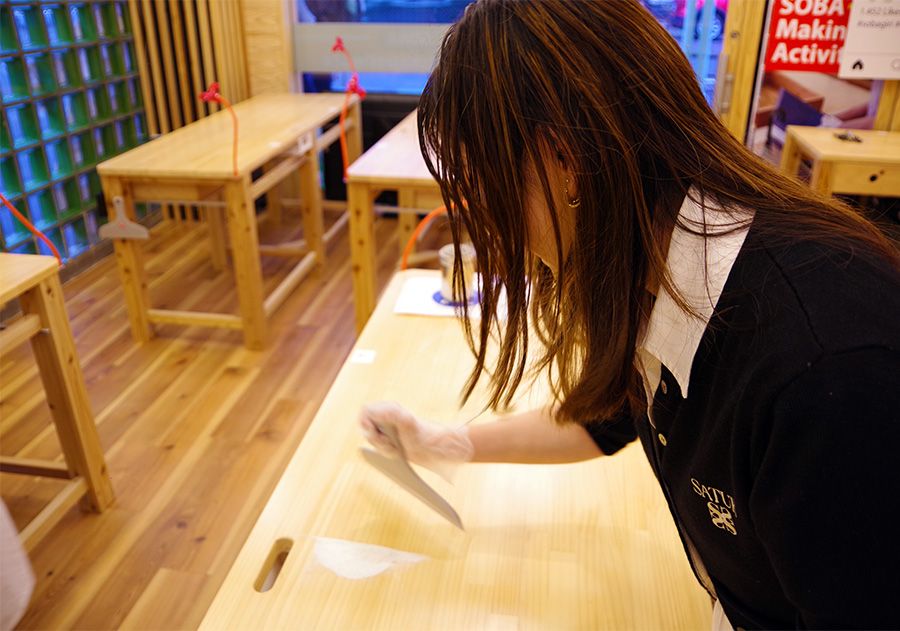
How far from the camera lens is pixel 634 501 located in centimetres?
101

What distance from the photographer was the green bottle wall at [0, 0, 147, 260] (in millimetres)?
3146

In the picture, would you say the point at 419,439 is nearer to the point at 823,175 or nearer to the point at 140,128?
the point at 823,175

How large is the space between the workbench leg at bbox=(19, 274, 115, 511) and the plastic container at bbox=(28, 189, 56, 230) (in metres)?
1.70

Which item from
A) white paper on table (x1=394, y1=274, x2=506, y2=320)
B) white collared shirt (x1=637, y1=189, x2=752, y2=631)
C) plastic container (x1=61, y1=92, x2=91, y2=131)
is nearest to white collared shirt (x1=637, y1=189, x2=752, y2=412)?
white collared shirt (x1=637, y1=189, x2=752, y2=631)

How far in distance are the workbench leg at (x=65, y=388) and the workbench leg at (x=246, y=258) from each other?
0.98 m

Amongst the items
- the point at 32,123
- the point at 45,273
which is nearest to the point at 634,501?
the point at 45,273

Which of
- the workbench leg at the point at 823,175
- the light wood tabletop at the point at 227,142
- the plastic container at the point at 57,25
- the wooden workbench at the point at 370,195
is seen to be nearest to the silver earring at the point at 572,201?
the wooden workbench at the point at 370,195

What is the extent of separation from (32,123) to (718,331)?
3.49 metres

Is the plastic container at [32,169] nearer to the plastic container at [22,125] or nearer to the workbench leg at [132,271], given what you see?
the plastic container at [22,125]

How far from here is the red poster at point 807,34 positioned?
3.19 m

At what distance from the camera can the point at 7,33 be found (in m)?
3.09

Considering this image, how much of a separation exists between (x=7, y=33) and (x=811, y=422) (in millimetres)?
3576

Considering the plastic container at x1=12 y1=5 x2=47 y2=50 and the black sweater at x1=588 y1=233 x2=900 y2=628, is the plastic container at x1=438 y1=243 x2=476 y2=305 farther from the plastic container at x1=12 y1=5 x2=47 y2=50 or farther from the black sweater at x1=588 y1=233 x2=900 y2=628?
the plastic container at x1=12 y1=5 x2=47 y2=50

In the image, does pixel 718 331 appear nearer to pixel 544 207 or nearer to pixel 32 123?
pixel 544 207
